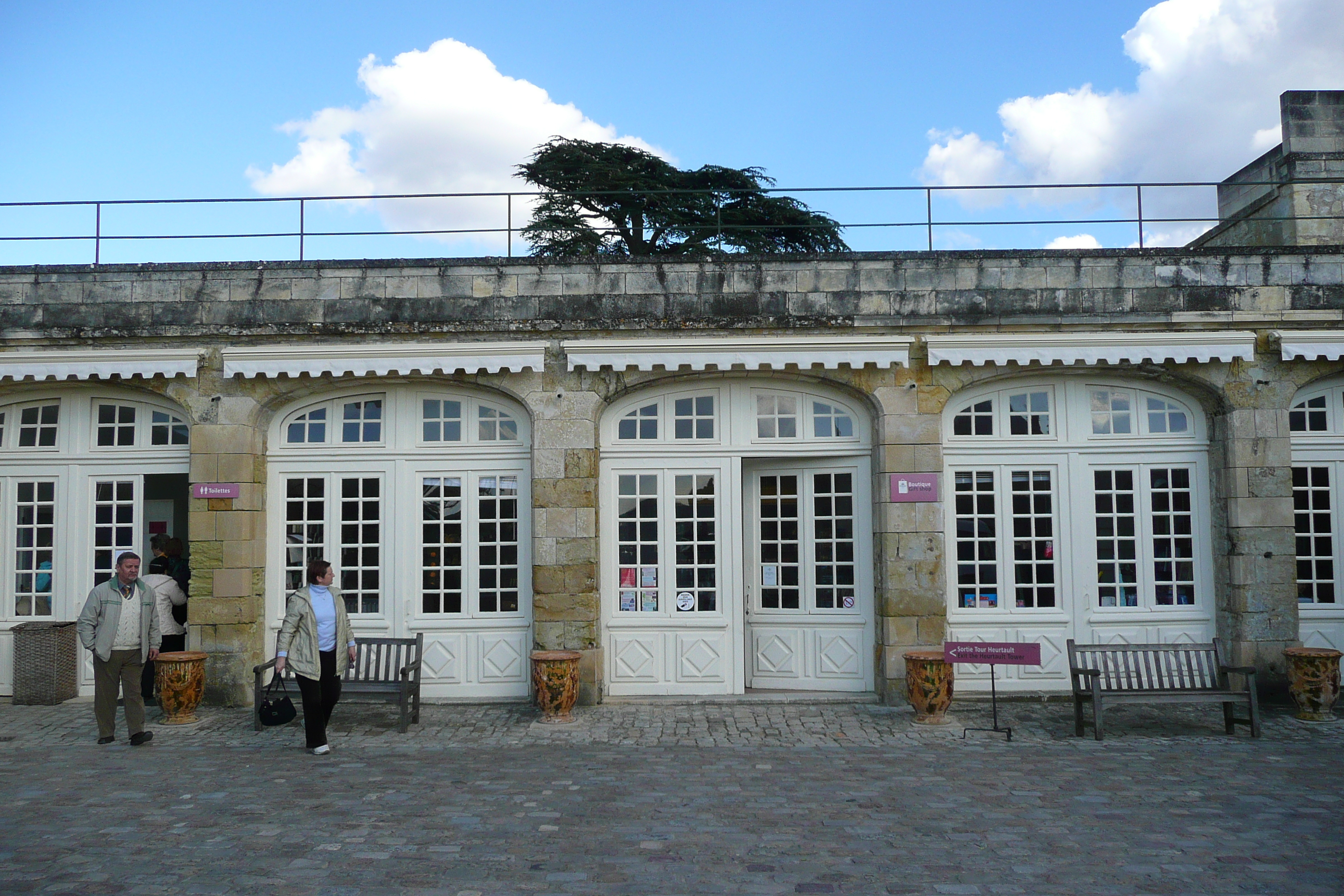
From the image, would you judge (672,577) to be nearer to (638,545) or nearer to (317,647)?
(638,545)

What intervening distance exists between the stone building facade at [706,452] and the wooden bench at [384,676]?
0.37 m

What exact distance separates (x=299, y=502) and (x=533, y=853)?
5.60 meters

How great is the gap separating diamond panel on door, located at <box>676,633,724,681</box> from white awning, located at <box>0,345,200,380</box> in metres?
5.29

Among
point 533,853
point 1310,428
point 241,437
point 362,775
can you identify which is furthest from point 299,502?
point 1310,428

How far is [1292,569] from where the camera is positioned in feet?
30.2

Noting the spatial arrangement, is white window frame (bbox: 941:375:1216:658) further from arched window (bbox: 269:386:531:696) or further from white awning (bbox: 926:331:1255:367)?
arched window (bbox: 269:386:531:696)

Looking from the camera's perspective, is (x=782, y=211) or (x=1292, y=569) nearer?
(x=1292, y=569)

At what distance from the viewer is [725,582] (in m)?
9.60

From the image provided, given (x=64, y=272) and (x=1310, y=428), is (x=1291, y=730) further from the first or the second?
(x=64, y=272)

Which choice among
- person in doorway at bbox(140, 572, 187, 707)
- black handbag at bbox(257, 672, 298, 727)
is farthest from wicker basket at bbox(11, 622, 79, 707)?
black handbag at bbox(257, 672, 298, 727)

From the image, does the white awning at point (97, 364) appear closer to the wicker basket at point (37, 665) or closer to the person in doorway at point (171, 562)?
the person in doorway at point (171, 562)

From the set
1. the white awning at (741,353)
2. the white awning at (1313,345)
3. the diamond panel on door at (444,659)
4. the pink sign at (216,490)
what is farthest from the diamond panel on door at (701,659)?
the white awning at (1313,345)

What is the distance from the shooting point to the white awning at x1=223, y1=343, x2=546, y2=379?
9.26 metres

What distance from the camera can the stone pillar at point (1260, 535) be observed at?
9.16m
